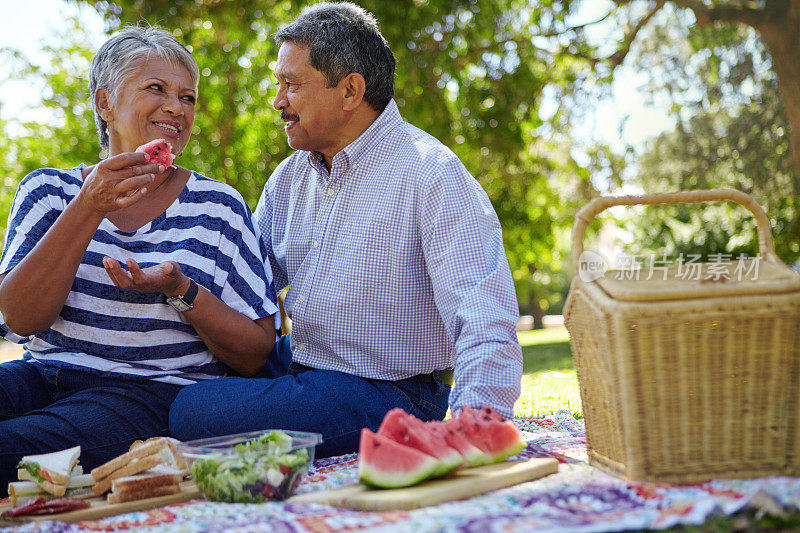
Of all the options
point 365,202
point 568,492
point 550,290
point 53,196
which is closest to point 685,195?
point 568,492

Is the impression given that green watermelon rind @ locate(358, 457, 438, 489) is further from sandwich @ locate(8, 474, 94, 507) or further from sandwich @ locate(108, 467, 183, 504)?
sandwich @ locate(8, 474, 94, 507)

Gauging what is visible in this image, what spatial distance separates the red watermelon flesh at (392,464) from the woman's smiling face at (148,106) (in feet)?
6.73

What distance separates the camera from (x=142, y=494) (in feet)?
8.67

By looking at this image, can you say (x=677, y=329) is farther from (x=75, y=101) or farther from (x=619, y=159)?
(x=75, y=101)

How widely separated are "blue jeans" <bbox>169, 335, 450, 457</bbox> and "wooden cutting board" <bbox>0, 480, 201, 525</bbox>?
0.47 m

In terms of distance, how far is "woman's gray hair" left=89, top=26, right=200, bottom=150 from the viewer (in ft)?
12.2

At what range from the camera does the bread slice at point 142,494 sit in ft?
8.52

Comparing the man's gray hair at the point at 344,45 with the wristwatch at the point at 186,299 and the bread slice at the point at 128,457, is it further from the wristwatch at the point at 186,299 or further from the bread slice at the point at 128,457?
the bread slice at the point at 128,457

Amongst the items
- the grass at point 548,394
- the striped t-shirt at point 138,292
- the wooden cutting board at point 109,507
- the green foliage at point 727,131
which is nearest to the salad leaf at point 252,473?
the wooden cutting board at point 109,507

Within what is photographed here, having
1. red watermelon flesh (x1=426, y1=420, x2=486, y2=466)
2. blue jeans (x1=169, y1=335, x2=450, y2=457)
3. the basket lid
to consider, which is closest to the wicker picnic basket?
the basket lid

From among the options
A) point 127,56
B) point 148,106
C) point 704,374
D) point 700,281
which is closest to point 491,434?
point 704,374

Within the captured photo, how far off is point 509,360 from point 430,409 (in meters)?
0.79

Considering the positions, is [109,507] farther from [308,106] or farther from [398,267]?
[308,106]

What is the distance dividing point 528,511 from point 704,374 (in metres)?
0.72
